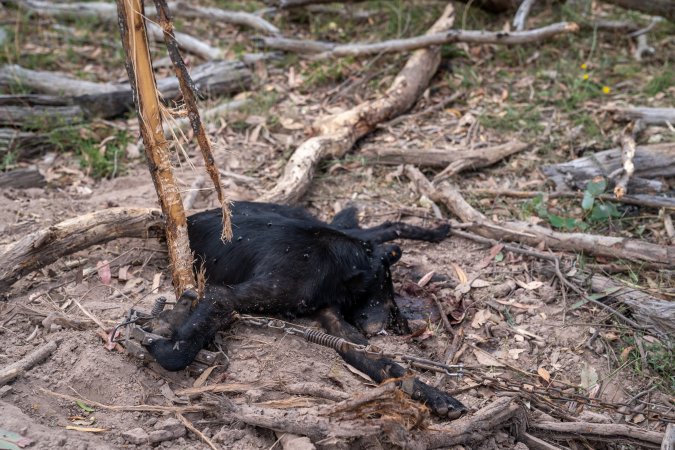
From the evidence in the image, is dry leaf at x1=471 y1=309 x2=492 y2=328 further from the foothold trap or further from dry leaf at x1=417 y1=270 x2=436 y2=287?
the foothold trap

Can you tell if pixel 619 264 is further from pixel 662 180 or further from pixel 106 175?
pixel 106 175

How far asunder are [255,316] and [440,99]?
4.63 meters

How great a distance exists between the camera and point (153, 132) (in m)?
3.39

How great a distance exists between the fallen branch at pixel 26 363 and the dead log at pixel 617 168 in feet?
15.1

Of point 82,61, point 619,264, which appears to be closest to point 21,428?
point 619,264

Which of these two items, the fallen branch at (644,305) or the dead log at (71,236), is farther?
the fallen branch at (644,305)

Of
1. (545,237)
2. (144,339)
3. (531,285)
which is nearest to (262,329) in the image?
(144,339)

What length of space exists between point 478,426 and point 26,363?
256 cm

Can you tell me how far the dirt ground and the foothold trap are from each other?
0.22ft

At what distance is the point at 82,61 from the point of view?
28.6 feet

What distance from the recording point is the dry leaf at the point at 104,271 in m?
4.79

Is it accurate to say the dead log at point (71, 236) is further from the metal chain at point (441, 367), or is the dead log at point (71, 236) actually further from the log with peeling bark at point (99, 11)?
the log with peeling bark at point (99, 11)

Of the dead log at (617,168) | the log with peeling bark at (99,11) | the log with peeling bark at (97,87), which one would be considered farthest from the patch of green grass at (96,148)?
the dead log at (617,168)

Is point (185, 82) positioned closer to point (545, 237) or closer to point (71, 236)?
point (71, 236)
